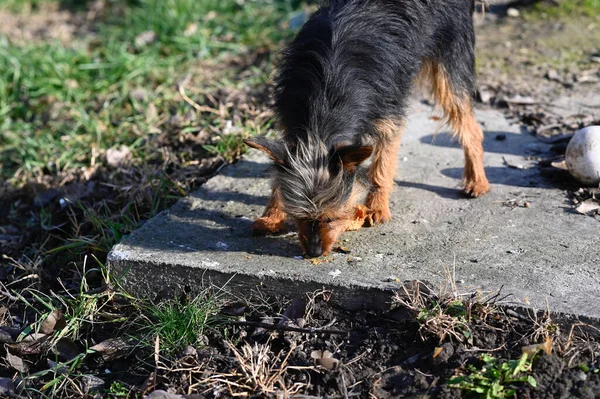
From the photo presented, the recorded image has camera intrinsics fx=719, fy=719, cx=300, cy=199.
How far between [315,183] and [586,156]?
1827mm

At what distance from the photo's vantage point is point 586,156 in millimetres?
4453

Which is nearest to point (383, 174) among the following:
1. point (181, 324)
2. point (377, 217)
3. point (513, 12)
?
point (377, 217)

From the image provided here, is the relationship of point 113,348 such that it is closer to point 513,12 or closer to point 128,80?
point 128,80

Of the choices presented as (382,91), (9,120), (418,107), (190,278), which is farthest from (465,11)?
(9,120)

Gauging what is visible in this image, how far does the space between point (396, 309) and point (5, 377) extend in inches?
80.6

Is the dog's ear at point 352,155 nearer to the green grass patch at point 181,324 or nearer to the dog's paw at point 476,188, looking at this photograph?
the green grass patch at point 181,324

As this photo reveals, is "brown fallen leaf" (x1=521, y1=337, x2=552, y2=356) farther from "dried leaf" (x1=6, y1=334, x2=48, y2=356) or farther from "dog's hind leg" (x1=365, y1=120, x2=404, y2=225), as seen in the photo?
"dried leaf" (x1=6, y1=334, x2=48, y2=356)

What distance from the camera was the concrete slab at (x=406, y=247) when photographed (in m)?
3.64

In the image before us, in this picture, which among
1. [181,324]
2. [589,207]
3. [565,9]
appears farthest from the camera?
[565,9]

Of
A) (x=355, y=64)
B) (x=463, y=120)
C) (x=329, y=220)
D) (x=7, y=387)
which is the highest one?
(x=355, y=64)

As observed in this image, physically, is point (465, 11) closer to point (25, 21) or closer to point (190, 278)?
point (190, 278)

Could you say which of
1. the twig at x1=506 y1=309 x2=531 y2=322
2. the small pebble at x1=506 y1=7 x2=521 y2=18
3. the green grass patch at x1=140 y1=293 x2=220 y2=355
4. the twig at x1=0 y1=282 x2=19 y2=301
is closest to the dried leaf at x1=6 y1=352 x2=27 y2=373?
the twig at x1=0 y1=282 x2=19 y2=301

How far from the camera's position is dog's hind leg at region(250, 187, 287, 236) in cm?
422

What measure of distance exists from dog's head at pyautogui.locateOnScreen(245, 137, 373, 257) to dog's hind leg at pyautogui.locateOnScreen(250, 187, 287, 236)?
35 centimetres
